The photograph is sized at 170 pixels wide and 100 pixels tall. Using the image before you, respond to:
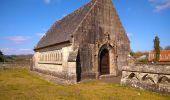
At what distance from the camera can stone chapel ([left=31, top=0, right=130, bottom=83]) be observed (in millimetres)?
19109

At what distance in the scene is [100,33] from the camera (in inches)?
849

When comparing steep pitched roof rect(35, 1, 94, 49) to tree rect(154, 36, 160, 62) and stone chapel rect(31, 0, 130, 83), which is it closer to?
stone chapel rect(31, 0, 130, 83)

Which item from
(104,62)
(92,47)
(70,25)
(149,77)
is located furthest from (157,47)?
(149,77)

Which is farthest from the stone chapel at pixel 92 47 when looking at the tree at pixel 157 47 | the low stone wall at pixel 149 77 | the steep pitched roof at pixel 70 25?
the tree at pixel 157 47

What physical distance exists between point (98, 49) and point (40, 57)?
54.0 ft

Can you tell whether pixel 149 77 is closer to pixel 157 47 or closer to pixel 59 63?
pixel 59 63

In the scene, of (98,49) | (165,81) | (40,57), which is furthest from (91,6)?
(40,57)

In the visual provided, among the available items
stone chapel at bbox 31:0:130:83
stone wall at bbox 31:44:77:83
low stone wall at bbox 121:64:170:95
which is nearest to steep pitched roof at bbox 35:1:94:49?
stone chapel at bbox 31:0:130:83

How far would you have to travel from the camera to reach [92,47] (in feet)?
67.4

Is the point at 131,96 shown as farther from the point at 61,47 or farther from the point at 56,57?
the point at 56,57

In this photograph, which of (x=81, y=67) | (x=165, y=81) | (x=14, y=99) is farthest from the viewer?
(x=81, y=67)

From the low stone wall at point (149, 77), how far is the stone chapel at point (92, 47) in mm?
5045

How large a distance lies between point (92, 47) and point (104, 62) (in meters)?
3.24

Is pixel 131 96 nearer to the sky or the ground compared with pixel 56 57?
nearer to the ground
